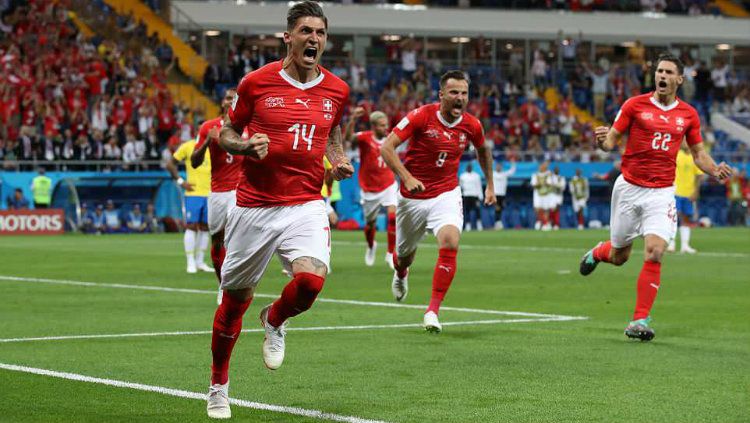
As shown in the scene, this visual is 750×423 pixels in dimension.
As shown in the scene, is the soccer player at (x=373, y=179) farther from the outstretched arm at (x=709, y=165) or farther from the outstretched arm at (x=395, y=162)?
the outstretched arm at (x=709, y=165)

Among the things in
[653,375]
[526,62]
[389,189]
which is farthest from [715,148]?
[653,375]

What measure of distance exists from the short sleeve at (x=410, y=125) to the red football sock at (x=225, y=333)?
6.42 meters

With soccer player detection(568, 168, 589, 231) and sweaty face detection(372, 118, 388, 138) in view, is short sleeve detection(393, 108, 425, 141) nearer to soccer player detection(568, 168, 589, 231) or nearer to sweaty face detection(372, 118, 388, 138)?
sweaty face detection(372, 118, 388, 138)

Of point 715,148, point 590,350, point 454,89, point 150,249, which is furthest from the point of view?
point 715,148

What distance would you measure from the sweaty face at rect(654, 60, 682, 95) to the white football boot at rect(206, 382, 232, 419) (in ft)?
21.5

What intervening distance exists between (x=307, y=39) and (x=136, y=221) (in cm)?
3260

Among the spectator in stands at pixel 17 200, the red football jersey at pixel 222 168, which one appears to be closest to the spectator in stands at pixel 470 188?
the spectator in stands at pixel 17 200

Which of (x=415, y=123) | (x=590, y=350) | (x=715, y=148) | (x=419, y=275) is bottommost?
(x=715, y=148)

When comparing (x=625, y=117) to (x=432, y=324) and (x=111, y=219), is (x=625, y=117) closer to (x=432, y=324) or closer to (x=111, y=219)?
(x=432, y=324)

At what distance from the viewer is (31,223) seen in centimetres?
3866

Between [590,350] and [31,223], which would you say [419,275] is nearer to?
[590,350]

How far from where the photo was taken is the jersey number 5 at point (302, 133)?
866cm

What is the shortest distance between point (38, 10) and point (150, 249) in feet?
55.1

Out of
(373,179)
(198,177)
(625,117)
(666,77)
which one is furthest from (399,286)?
(373,179)
